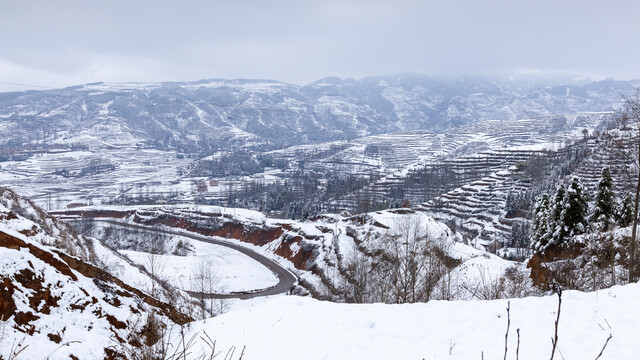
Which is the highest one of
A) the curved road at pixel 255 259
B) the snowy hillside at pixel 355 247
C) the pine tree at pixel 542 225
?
the pine tree at pixel 542 225

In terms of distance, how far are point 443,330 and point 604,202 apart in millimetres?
21059

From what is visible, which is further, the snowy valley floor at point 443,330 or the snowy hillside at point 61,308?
the snowy hillside at point 61,308

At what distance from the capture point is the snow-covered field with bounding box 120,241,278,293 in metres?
40.7

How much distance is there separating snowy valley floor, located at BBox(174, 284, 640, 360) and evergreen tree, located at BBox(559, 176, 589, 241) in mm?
15787

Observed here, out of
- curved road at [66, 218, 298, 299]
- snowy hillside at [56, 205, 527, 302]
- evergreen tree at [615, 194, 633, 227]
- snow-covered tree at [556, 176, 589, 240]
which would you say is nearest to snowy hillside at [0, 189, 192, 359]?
snowy hillside at [56, 205, 527, 302]

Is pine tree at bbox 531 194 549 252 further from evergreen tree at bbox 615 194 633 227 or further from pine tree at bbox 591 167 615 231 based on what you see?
evergreen tree at bbox 615 194 633 227

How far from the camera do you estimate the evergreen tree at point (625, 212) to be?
74.7ft

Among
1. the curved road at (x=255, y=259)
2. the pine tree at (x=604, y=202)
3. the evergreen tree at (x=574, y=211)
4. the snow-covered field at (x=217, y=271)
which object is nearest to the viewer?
the evergreen tree at (x=574, y=211)

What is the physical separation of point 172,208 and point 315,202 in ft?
108

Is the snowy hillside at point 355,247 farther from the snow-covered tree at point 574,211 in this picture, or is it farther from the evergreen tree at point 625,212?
the evergreen tree at point 625,212

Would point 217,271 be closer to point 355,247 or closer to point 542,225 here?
point 355,247

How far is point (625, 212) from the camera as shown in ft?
75.8

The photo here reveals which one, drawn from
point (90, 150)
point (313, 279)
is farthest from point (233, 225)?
point (90, 150)

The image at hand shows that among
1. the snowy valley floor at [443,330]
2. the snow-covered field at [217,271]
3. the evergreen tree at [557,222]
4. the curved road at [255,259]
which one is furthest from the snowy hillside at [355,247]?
the snowy valley floor at [443,330]
